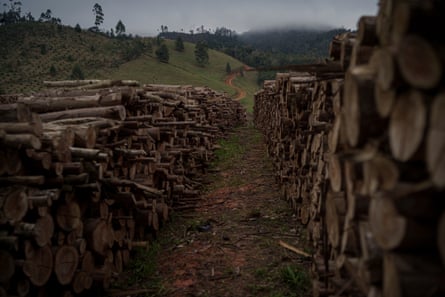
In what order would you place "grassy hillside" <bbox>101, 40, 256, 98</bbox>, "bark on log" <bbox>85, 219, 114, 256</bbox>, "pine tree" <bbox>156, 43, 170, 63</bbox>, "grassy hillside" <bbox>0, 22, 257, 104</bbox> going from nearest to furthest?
"bark on log" <bbox>85, 219, 114, 256</bbox>
"grassy hillside" <bbox>0, 22, 257, 104</bbox>
"grassy hillside" <bbox>101, 40, 256, 98</bbox>
"pine tree" <bbox>156, 43, 170, 63</bbox>

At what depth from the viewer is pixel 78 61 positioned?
211 ft

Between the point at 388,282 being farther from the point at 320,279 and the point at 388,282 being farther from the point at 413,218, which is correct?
the point at 320,279

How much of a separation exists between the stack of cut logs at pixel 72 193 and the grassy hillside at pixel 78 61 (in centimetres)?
4641

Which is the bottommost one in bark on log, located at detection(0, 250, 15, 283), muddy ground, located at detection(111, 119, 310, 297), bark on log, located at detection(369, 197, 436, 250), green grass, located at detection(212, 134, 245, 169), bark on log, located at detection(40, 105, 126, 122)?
muddy ground, located at detection(111, 119, 310, 297)

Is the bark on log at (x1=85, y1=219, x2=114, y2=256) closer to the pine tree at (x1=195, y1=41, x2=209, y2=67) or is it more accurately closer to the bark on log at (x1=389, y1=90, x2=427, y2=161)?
the bark on log at (x1=389, y1=90, x2=427, y2=161)

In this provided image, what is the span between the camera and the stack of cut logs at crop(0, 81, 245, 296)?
4.27 metres

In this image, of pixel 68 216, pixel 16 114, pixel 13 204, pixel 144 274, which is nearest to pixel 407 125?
pixel 13 204

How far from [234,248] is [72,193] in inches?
126

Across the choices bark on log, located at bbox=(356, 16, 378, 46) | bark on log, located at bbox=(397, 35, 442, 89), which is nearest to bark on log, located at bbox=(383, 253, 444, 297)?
bark on log, located at bbox=(397, 35, 442, 89)

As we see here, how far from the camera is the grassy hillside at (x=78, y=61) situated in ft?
187

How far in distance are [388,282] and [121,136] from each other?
208 inches

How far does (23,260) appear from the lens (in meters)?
4.27

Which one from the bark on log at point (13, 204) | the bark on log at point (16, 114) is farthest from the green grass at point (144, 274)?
the bark on log at point (16, 114)

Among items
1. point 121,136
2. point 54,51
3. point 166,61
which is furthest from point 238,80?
point 121,136
